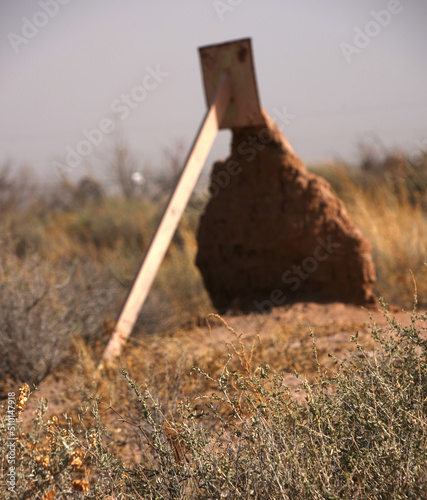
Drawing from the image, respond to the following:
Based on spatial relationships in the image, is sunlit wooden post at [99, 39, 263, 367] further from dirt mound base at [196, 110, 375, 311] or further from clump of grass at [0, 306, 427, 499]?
clump of grass at [0, 306, 427, 499]

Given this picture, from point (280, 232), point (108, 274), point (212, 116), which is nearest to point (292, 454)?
point (280, 232)

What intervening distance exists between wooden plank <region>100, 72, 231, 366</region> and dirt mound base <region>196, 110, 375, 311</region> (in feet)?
1.42

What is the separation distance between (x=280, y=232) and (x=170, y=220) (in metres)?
1.04

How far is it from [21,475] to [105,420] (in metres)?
1.07

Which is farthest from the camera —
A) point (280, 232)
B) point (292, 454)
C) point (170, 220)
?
point (280, 232)

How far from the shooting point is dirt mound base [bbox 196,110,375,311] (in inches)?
191

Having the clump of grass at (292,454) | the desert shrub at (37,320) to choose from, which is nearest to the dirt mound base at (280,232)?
the desert shrub at (37,320)

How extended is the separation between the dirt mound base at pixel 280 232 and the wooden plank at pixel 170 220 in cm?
43

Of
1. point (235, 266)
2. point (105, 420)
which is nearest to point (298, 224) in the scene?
point (235, 266)

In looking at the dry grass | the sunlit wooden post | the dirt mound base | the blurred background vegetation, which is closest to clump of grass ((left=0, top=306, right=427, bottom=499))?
the dry grass

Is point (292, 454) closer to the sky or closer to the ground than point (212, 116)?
closer to the ground

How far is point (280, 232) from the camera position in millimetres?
4875

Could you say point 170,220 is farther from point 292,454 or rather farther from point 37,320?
point 292,454

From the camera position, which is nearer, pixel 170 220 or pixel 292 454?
pixel 292 454
